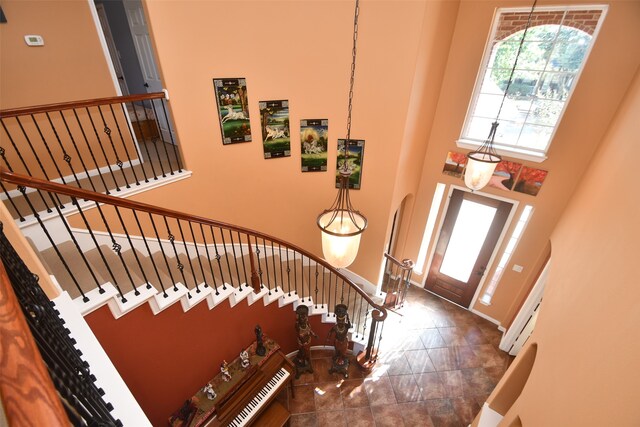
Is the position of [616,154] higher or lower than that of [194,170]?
higher

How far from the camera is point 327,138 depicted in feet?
15.3

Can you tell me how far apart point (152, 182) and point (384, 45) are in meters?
3.54

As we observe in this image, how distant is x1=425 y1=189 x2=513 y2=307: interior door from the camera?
17.8ft

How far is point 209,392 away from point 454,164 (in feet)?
16.9

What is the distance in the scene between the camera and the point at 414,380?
15.4 ft

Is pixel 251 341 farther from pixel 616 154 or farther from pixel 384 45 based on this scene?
pixel 616 154

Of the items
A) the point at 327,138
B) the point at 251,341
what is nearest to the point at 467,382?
the point at 251,341

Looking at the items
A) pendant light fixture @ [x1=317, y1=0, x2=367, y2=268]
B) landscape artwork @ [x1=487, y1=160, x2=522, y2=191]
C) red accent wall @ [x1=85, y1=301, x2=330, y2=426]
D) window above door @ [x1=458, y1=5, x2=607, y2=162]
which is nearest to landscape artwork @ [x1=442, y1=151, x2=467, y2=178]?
window above door @ [x1=458, y1=5, x2=607, y2=162]

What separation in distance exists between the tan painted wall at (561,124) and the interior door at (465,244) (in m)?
0.33

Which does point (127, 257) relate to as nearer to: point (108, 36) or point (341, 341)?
point (341, 341)

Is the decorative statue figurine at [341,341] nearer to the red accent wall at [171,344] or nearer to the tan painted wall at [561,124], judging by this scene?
the red accent wall at [171,344]

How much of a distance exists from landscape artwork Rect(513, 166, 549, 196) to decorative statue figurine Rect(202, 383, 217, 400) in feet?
17.7

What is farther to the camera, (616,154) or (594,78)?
(594,78)

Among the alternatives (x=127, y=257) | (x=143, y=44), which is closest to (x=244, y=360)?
(x=127, y=257)
